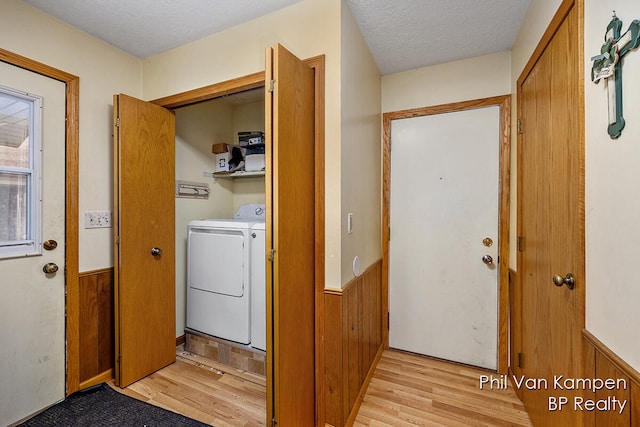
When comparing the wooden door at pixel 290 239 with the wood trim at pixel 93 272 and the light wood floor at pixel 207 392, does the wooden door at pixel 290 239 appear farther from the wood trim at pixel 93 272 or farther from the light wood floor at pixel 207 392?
the wood trim at pixel 93 272

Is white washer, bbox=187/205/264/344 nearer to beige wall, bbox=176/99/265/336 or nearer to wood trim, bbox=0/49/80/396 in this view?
beige wall, bbox=176/99/265/336

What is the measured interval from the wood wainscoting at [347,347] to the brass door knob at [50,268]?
1705 millimetres

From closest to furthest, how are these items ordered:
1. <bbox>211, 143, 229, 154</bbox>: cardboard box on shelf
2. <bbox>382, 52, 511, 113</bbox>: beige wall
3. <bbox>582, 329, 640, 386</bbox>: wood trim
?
<bbox>582, 329, 640, 386</bbox>: wood trim → <bbox>382, 52, 511, 113</bbox>: beige wall → <bbox>211, 143, 229, 154</bbox>: cardboard box on shelf

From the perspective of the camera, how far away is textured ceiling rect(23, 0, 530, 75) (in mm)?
1599

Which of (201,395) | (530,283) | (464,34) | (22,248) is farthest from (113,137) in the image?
(530,283)

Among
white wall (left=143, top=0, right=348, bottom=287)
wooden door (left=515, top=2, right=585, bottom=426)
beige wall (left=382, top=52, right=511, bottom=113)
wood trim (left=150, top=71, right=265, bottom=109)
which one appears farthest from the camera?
beige wall (left=382, top=52, right=511, bottom=113)

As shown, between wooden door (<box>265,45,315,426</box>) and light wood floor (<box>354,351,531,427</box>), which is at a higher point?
wooden door (<box>265,45,315,426</box>)

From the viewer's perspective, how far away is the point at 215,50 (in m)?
1.88

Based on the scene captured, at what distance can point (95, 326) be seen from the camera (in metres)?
1.94

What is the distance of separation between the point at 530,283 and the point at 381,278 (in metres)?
1.09

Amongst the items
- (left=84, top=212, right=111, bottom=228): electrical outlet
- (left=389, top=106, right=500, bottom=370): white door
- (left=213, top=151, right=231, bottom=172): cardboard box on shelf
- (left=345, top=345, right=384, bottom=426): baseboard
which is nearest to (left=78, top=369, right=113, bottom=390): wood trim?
(left=84, top=212, right=111, bottom=228): electrical outlet

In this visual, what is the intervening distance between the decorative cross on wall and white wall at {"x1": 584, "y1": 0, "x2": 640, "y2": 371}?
0.02 m

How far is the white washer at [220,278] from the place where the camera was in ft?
7.05

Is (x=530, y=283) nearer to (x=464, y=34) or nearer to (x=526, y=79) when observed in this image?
(x=526, y=79)
